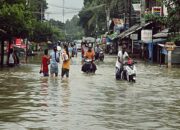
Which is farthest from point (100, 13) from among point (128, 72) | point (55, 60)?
A: point (128, 72)

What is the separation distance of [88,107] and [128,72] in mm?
9464

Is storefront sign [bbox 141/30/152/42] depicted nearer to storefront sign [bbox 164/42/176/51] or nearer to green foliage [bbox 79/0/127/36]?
storefront sign [bbox 164/42/176/51]

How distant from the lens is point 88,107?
1406cm

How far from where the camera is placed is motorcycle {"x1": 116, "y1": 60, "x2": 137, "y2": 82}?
2329cm

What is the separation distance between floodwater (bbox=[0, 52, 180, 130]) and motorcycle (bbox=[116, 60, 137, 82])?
1.94 m

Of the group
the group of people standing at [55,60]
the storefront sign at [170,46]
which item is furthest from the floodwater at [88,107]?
the storefront sign at [170,46]

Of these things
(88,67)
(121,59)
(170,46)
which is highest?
(170,46)

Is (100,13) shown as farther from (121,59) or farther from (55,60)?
(121,59)

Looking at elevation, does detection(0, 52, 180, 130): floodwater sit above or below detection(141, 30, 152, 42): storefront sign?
below

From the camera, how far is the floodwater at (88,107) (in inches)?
440

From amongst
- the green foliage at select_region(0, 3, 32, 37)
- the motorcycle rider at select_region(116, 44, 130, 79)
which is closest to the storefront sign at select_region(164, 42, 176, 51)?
the green foliage at select_region(0, 3, 32, 37)

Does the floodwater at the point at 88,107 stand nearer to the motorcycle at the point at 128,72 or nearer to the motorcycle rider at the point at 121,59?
the motorcycle at the point at 128,72

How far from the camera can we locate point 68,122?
11375 mm

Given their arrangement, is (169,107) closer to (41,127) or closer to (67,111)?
(67,111)
